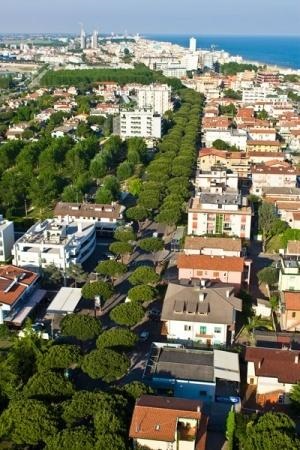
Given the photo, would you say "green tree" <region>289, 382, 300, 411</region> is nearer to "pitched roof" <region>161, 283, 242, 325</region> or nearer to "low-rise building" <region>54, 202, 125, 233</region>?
"pitched roof" <region>161, 283, 242, 325</region>

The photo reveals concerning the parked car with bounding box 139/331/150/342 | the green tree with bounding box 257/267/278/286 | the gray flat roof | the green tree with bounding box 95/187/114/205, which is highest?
the green tree with bounding box 95/187/114/205

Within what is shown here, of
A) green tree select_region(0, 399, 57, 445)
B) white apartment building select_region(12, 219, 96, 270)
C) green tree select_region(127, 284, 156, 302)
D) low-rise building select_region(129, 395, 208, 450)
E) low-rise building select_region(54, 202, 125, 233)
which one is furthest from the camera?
low-rise building select_region(54, 202, 125, 233)

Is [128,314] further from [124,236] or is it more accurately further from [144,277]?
[124,236]

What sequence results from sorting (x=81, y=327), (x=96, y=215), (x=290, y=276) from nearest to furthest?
(x=81, y=327) → (x=290, y=276) → (x=96, y=215)

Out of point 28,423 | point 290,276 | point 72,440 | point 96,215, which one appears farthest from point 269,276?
point 28,423

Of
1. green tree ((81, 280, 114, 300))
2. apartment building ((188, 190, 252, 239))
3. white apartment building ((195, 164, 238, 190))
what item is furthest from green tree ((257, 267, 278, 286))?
white apartment building ((195, 164, 238, 190))
